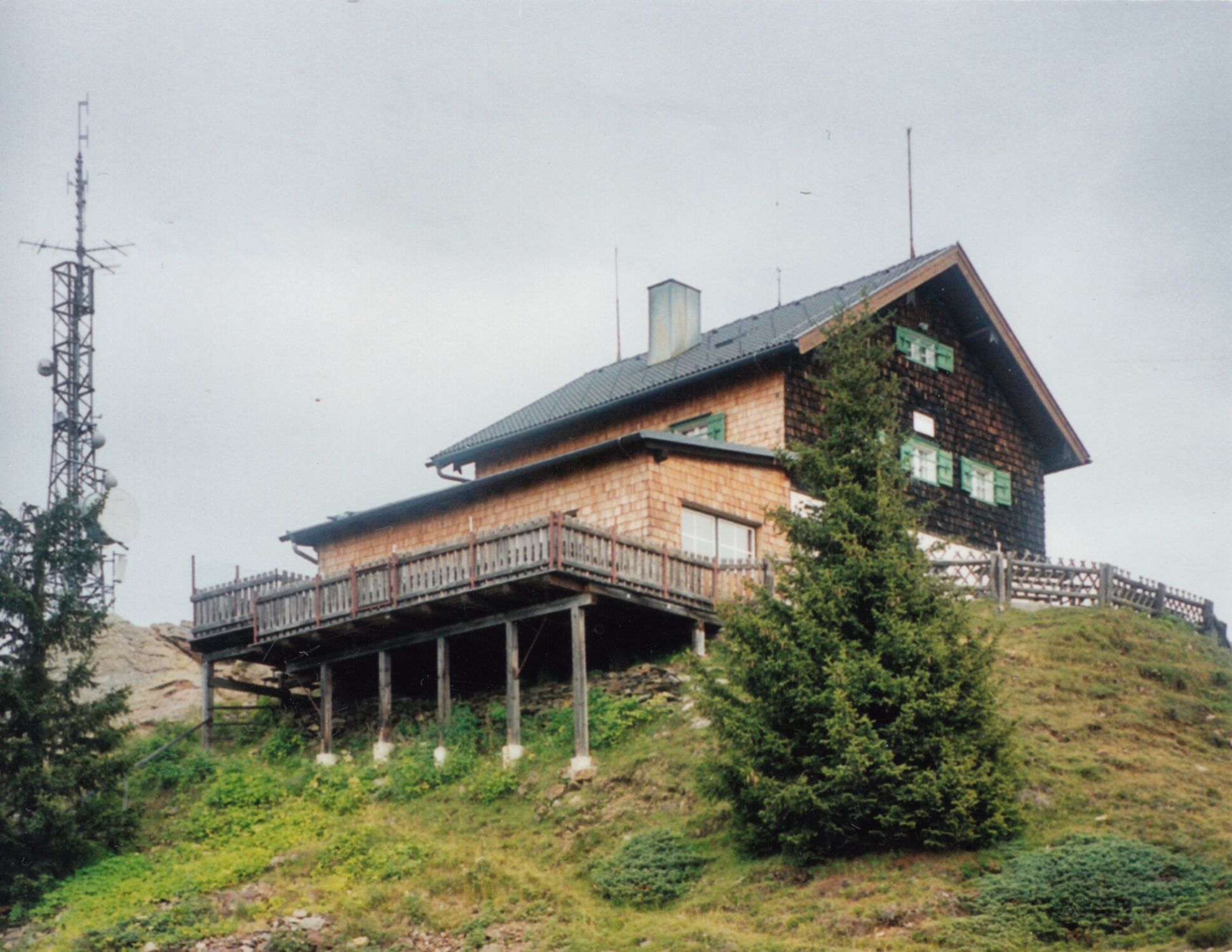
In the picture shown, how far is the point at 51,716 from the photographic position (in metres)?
30.3

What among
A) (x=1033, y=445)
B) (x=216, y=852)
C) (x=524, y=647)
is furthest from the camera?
(x=1033, y=445)

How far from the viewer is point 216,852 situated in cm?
2972

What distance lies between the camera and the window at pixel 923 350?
41375mm

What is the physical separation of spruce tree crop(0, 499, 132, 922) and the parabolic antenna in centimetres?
833

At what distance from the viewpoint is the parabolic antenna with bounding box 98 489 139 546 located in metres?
40.0

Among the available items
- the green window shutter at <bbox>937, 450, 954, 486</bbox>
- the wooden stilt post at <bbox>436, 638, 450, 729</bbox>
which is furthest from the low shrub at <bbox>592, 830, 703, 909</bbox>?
the green window shutter at <bbox>937, 450, 954, 486</bbox>

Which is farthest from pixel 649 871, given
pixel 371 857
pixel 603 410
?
pixel 603 410

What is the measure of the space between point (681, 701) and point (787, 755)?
6.27 metres

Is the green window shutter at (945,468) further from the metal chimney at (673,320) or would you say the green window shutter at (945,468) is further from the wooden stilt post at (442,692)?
the wooden stilt post at (442,692)

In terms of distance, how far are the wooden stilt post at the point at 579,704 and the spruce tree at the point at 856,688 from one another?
324 cm

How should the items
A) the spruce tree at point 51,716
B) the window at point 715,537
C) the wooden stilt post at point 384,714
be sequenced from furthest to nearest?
the window at point 715,537
the wooden stilt post at point 384,714
the spruce tree at point 51,716

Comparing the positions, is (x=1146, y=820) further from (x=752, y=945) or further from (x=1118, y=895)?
(x=752, y=945)

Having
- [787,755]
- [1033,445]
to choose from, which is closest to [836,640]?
[787,755]

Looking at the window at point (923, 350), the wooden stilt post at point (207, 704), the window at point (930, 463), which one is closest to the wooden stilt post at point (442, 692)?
the wooden stilt post at point (207, 704)
